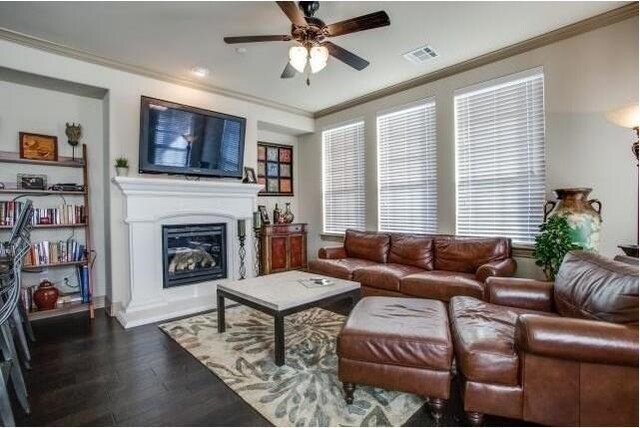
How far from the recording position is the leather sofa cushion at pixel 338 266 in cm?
382

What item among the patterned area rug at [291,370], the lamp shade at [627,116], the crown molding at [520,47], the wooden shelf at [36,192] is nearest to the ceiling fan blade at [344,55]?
the crown molding at [520,47]

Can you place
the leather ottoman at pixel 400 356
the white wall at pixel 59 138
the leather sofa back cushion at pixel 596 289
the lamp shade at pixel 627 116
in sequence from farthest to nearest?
the white wall at pixel 59 138 → the lamp shade at pixel 627 116 → the leather ottoman at pixel 400 356 → the leather sofa back cushion at pixel 596 289

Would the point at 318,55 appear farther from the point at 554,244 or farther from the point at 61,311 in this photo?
the point at 61,311

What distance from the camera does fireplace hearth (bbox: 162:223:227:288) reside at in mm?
3846

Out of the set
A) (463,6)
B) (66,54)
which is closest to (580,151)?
(463,6)

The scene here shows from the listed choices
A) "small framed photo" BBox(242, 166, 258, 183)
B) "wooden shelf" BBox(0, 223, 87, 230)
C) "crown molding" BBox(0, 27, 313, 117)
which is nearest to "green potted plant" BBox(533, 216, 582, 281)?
"small framed photo" BBox(242, 166, 258, 183)

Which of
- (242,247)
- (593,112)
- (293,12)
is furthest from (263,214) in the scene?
(593,112)

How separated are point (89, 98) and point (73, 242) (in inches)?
67.2

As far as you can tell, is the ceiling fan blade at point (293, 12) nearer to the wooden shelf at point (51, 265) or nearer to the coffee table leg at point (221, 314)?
the coffee table leg at point (221, 314)

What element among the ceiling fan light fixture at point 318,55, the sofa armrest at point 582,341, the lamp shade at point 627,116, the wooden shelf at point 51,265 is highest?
the ceiling fan light fixture at point 318,55

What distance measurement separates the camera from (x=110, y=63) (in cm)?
349

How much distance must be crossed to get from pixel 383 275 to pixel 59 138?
3.94 metres

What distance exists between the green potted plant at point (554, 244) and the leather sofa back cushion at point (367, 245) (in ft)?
5.76

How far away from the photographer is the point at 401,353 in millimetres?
1729
